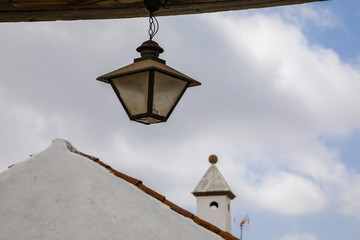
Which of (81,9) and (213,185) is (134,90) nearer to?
(81,9)

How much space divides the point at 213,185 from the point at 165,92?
40.8 ft

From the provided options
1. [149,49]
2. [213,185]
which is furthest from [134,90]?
[213,185]

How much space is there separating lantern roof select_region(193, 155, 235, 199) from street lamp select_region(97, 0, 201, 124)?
39.7 ft

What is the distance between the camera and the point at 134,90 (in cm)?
400

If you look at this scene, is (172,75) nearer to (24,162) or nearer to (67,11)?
(67,11)

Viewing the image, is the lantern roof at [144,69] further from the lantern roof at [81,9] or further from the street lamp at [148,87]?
the lantern roof at [81,9]

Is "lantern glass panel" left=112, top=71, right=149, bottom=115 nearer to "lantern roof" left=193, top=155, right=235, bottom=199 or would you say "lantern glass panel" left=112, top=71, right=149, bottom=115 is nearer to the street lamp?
the street lamp

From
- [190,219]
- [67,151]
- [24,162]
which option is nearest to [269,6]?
[190,219]

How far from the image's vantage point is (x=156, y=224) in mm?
4914

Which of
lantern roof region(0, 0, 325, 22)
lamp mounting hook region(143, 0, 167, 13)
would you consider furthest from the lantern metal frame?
lantern roof region(0, 0, 325, 22)

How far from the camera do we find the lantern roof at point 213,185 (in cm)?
1596

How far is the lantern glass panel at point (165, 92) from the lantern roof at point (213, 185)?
12.1m

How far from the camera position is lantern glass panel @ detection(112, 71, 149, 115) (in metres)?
3.95

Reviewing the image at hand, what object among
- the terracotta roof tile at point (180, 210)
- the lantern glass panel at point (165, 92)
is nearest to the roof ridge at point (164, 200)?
the terracotta roof tile at point (180, 210)
